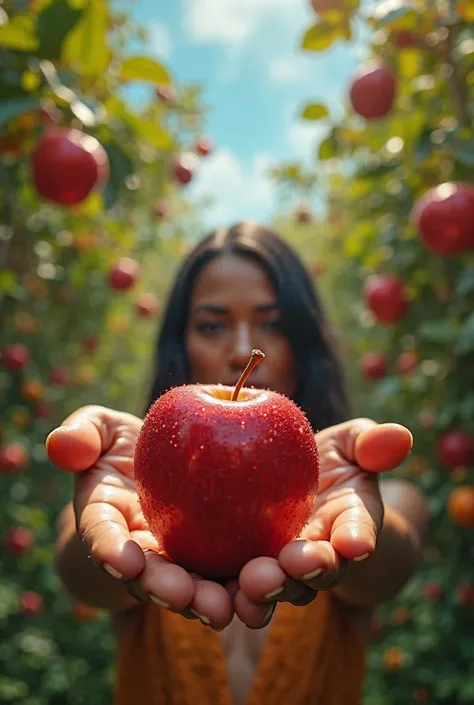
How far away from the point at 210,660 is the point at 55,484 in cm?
347

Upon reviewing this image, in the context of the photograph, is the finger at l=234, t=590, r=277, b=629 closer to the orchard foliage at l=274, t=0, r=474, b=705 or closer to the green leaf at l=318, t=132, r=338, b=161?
the orchard foliage at l=274, t=0, r=474, b=705

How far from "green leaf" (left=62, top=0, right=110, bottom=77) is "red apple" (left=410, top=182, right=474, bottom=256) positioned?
3.54 feet

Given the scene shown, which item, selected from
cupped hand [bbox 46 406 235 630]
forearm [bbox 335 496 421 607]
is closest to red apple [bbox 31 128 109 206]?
cupped hand [bbox 46 406 235 630]

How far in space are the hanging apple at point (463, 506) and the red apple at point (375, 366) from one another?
108cm

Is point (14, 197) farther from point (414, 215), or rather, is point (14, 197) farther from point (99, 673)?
point (99, 673)

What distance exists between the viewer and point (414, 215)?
2227mm

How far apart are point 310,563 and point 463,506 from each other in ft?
5.70

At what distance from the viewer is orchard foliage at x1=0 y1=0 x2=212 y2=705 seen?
1.92 m

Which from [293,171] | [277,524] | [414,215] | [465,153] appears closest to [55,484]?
[293,171]

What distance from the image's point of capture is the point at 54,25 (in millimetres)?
1724

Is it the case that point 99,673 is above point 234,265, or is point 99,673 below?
below

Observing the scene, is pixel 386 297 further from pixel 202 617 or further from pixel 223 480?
pixel 202 617

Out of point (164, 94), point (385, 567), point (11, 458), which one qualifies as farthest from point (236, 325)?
point (164, 94)

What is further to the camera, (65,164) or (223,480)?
(65,164)
